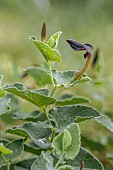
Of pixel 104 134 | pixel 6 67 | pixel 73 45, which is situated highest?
pixel 73 45

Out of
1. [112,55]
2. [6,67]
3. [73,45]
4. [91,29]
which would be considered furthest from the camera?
[91,29]

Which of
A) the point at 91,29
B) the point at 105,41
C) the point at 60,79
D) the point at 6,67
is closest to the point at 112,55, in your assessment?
the point at 105,41

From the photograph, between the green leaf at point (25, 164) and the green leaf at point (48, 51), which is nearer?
the green leaf at point (48, 51)

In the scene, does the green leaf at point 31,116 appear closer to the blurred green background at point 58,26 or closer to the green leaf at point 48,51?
the green leaf at point 48,51

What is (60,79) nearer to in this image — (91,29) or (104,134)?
(104,134)

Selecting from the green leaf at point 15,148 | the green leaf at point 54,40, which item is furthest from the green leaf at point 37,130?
the green leaf at point 54,40

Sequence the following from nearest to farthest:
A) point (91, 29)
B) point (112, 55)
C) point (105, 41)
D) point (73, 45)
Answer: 1. point (73, 45)
2. point (112, 55)
3. point (105, 41)
4. point (91, 29)

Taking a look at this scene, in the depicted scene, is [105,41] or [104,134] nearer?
[104,134]

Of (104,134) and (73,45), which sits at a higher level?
(73,45)
